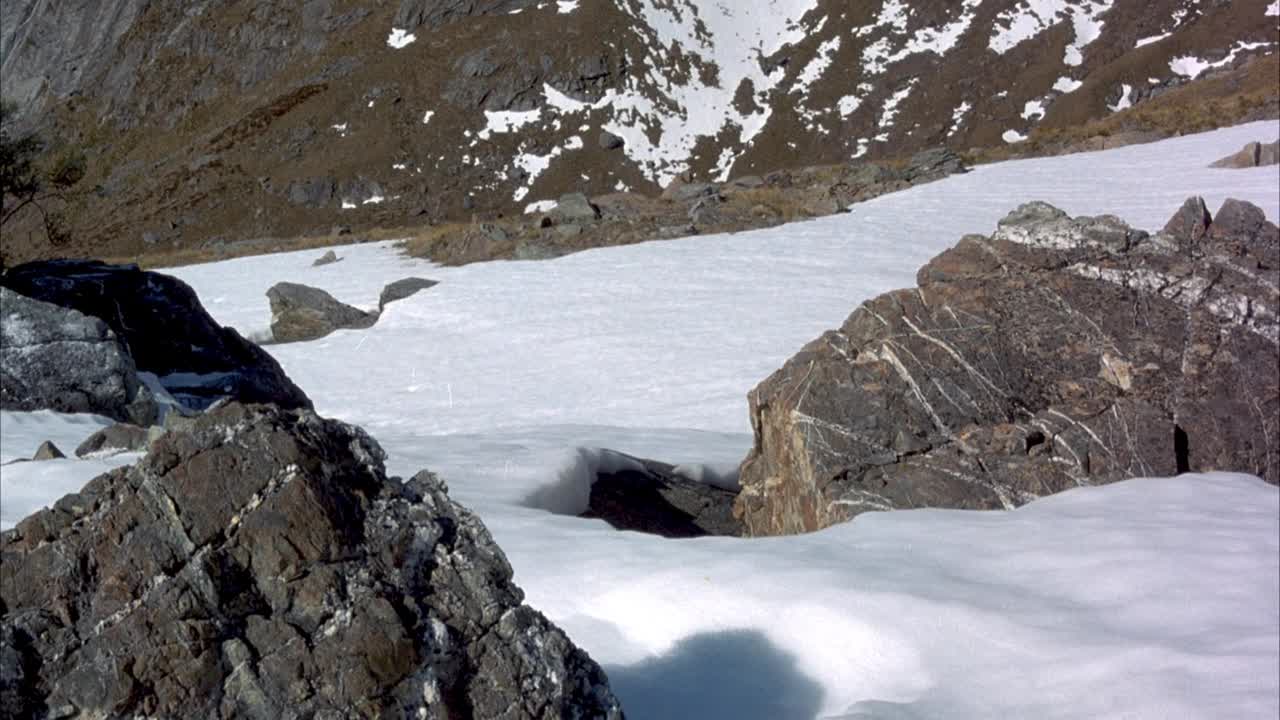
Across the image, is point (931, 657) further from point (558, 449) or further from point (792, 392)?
point (558, 449)

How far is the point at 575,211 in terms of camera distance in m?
21.5

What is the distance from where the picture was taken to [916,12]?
49219 mm

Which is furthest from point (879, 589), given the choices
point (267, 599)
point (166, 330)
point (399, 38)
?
point (399, 38)

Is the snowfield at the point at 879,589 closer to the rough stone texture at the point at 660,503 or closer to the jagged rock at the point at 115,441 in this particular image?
the rough stone texture at the point at 660,503

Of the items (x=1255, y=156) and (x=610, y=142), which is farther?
(x=610, y=142)

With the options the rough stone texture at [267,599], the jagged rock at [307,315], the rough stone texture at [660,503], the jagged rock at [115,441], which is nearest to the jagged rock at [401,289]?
the jagged rock at [307,315]

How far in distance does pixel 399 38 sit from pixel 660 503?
52.0 metres

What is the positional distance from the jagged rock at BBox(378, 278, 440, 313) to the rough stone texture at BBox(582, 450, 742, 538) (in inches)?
390

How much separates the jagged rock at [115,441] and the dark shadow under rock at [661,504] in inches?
120

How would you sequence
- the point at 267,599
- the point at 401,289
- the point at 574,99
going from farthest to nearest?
Answer: the point at 574,99 < the point at 401,289 < the point at 267,599

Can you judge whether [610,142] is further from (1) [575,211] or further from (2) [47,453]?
(2) [47,453]

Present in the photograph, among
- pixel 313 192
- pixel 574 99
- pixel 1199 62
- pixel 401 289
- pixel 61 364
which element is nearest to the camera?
pixel 61 364

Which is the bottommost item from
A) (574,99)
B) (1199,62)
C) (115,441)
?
(115,441)


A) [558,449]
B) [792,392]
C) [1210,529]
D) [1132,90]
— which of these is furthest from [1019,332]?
[1132,90]
